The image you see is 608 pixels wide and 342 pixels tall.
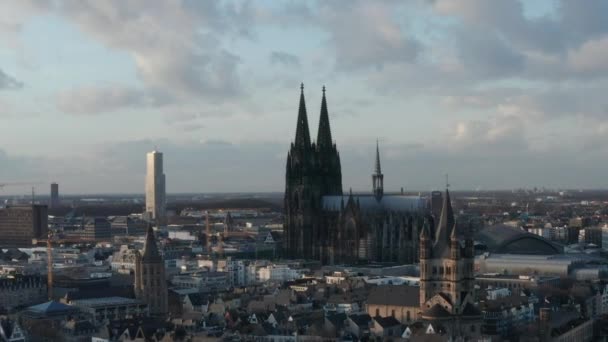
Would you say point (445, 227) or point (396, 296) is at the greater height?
point (445, 227)

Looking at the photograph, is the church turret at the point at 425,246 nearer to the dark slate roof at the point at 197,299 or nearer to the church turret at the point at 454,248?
the church turret at the point at 454,248

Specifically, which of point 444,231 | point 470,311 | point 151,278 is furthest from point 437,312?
point 151,278

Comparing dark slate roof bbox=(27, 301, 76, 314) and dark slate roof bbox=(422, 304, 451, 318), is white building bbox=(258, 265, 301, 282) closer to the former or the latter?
dark slate roof bbox=(27, 301, 76, 314)

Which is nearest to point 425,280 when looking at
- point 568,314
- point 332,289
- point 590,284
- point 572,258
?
point 568,314

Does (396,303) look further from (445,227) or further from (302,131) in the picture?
(302,131)

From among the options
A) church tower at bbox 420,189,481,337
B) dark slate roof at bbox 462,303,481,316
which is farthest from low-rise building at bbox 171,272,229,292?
dark slate roof at bbox 462,303,481,316
